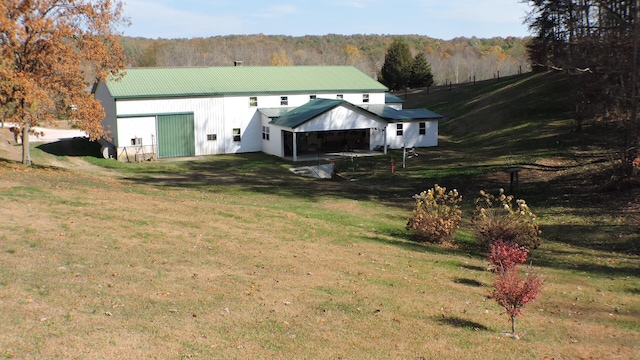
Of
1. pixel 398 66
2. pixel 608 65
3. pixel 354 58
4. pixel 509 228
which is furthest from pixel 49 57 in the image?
pixel 354 58

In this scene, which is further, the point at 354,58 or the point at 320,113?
the point at 354,58

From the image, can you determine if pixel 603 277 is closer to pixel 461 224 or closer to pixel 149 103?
pixel 461 224

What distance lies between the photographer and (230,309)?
11.0 metres

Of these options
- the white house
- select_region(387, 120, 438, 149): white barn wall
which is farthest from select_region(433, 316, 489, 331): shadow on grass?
select_region(387, 120, 438, 149): white barn wall

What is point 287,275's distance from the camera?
45.2 ft

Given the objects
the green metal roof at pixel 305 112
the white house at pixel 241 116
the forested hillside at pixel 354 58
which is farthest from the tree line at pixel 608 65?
the forested hillside at pixel 354 58

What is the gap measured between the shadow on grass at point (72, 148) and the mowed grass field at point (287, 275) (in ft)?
50.2

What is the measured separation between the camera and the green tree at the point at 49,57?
82.4ft

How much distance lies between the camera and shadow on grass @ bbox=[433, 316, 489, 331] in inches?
456

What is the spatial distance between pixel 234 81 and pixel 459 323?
38655mm

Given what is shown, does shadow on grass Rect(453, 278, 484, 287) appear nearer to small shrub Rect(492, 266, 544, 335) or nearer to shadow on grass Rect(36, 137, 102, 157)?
small shrub Rect(492, 266, 544, 335)

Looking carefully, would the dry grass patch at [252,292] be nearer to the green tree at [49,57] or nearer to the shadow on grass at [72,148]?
the green tree at [49,57]

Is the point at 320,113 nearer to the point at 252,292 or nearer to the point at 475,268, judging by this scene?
the point at 475,268

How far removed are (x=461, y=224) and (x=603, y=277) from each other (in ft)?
24.6
